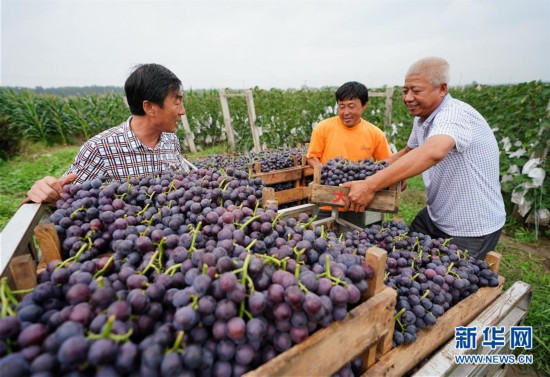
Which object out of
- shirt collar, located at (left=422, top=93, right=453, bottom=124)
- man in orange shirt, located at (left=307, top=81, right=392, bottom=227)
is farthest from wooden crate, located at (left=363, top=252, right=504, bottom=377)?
man in orange shirt, located at (left=307, top=81, right=392, bottom=227)

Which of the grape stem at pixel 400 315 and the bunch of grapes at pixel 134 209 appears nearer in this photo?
the bunch of grapes at pixel 134 209

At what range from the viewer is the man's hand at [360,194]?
2.56 m

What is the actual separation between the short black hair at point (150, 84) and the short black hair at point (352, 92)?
7.37 feet

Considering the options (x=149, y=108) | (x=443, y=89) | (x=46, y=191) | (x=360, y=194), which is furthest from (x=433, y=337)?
(x=149, y=108)

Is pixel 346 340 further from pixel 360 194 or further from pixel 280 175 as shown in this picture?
pixel 280 175

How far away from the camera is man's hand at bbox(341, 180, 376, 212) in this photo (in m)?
2.56

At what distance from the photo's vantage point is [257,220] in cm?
137

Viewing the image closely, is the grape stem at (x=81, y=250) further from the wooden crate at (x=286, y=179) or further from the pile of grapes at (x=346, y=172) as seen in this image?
the wooden crate at (x=286, y=179)

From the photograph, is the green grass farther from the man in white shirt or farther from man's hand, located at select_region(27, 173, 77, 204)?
the man in white shirt

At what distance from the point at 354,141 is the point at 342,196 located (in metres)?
1.50

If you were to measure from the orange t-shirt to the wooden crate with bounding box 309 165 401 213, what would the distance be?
118 cm

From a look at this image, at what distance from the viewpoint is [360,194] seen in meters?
2.57

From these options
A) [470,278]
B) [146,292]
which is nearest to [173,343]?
[146,292]

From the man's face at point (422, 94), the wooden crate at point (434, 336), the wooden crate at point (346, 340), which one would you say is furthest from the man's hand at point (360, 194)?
the wooden crate at point (346, 340)
